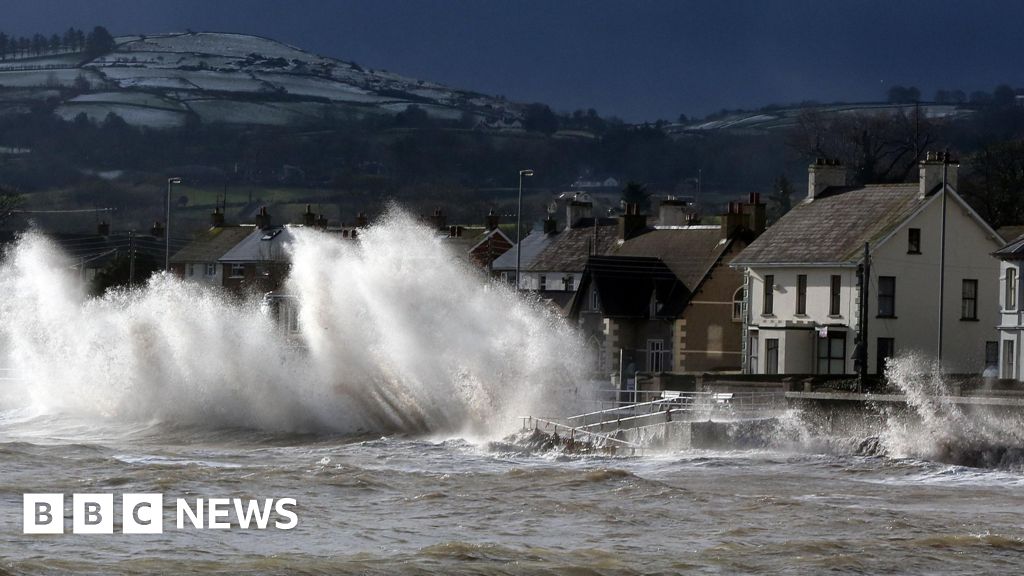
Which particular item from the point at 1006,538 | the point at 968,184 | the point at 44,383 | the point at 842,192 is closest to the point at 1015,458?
the point at 1006,538

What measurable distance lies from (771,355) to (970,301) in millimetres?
6524

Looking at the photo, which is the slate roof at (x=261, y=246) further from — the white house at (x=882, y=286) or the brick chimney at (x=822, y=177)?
the white house at (x=882, y=286)

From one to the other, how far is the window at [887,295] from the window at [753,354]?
445cm

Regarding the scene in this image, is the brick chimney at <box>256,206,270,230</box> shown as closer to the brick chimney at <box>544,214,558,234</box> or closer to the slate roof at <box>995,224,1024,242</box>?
the brick chimney at <box>544,214,558,234</box>

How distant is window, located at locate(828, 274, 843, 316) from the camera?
57.1m

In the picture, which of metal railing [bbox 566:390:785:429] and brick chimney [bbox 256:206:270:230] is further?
brick chimney [bbox 256:206:270:230]

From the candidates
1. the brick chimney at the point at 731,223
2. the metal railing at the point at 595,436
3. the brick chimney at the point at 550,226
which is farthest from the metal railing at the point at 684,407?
the brick chimney at the point at 550,226

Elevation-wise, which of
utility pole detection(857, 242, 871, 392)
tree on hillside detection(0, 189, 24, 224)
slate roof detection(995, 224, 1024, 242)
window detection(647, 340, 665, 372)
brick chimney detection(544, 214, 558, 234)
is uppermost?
tree on hillside detection(0, 189, 24, 224)

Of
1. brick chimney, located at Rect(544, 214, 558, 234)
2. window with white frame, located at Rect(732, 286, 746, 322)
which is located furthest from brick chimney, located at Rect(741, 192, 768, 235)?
brick chimney, located at Rect(544, 214, 558, 234)

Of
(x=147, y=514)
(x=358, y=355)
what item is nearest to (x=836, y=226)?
(x=358, y=355)

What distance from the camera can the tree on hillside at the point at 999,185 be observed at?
294ft

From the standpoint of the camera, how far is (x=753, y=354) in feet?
196

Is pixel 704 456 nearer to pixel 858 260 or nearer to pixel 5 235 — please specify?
pixel 858 260

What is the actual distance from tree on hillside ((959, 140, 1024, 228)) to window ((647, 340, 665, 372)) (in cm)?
2405
